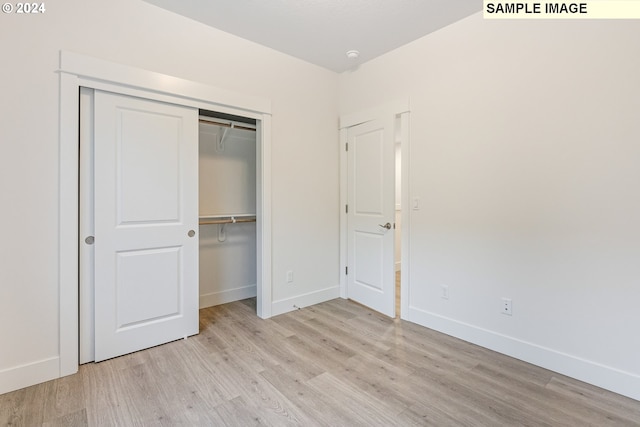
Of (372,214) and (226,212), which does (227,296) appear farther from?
(372,214)

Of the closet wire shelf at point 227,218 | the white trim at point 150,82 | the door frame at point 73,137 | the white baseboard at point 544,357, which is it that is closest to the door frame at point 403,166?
the white baseboard at point 544,357

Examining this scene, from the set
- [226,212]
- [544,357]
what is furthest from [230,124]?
[544,357]

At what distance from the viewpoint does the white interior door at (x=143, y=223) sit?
84.5 inches

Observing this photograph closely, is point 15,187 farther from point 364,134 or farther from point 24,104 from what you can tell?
point 364,134

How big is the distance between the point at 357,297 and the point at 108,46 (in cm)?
319

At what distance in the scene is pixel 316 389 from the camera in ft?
6.10

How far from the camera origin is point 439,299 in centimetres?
271

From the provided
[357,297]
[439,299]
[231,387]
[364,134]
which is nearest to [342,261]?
[357,297]

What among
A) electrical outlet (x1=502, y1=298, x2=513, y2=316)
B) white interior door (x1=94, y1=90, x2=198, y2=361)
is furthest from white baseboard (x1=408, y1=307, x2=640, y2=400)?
white interior door (x1=94, y1=90, x2=198, y2=361)

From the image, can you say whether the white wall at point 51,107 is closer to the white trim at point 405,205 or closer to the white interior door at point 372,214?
the white interior door at point 372,214

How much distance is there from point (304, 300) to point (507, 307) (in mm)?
1920

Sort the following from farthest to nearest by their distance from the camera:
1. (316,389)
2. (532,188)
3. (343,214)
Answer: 1. (343,214)
2. (532,188)
3. (316,389)

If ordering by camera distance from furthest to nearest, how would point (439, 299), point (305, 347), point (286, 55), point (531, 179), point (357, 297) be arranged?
point (357, 297) < point (286, 55) < point (439, 299) < point (305, 347) < point (531, 179)

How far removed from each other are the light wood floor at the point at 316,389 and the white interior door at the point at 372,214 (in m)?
Answer: 0.69
